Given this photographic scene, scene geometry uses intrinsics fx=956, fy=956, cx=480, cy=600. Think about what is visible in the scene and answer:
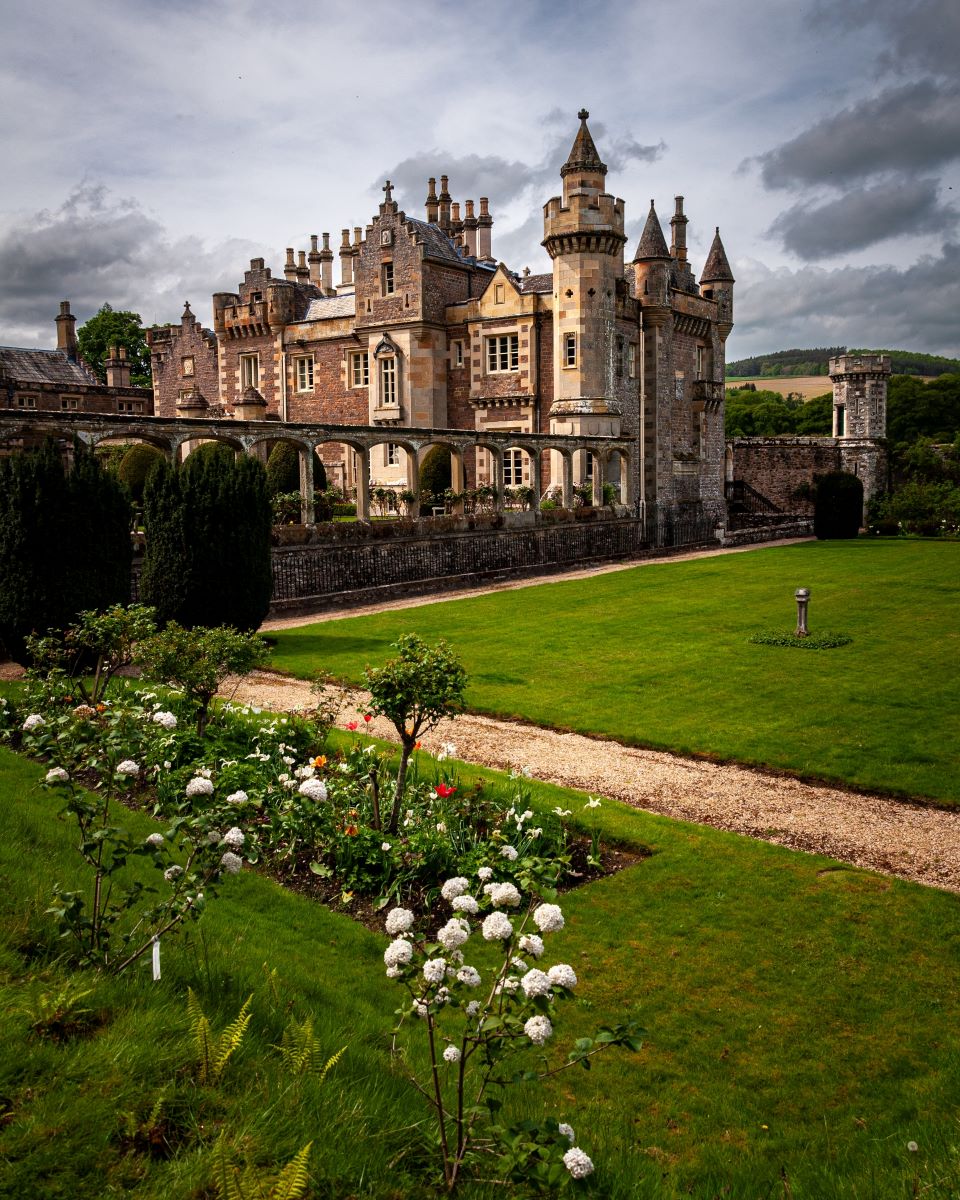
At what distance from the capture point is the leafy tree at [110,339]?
64188 mm

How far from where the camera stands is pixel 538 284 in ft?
122

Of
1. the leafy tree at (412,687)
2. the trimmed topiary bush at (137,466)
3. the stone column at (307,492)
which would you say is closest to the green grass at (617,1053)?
the leafy tree at (412,687)

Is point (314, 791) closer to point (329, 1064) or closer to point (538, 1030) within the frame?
point (329, 1064)

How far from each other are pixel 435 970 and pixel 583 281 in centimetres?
3250

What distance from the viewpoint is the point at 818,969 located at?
5875 millimetres

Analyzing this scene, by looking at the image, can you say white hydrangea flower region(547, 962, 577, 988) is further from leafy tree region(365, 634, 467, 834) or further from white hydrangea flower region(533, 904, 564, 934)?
leafy tree region(365, 634, 467, 834)

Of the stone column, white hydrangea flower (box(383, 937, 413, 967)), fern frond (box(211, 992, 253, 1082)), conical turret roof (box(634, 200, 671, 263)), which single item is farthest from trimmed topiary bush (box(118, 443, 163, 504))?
white hydrangea flower (box(383, 937, 413, 967))

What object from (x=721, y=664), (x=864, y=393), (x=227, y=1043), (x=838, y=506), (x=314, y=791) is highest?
(x=864, y=393)

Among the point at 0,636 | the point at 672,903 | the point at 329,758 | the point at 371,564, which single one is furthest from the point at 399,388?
the point at 672,903

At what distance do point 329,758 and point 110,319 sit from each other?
208 ft

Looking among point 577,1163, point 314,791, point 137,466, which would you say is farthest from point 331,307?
point 577,1163

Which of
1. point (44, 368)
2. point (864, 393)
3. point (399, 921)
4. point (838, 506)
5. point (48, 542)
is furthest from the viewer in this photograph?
point (44, 368)

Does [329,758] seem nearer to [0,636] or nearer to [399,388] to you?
[0,636]

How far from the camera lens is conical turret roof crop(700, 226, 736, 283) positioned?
44.2 meters
